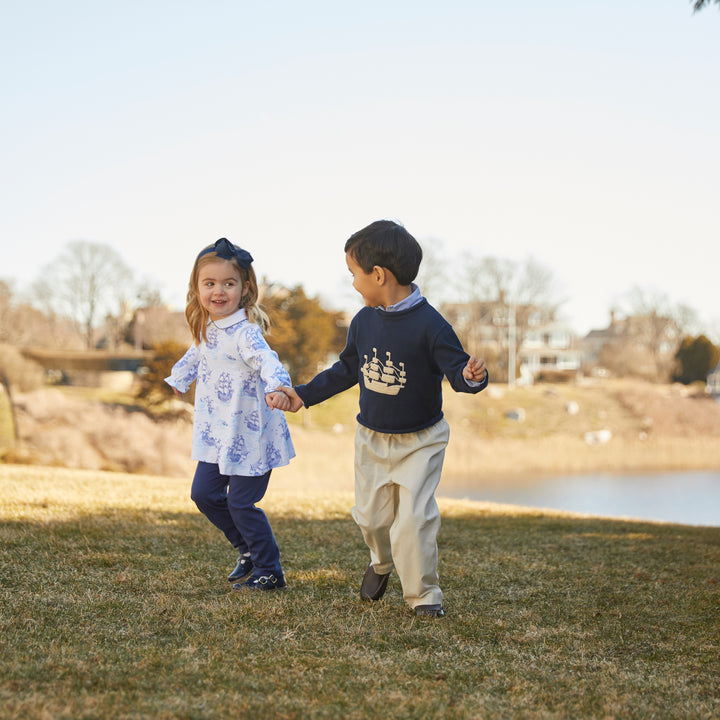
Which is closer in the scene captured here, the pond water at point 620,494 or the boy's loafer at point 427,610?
the boy's loafer at point 427,610

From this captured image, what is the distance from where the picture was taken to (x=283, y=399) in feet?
12.6

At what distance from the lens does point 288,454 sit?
4.16 m

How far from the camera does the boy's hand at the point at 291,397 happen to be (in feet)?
12.6

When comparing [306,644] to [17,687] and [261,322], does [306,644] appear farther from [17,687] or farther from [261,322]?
[261,322]

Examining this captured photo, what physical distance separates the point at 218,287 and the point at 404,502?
1.50 metres

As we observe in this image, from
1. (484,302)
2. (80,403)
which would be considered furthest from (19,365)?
(484,302)

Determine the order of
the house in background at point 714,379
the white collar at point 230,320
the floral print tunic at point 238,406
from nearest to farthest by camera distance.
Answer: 1. the floral print tunic at point 238,406
2. the white collar at point 230,320
3. the house in background at point 714,379

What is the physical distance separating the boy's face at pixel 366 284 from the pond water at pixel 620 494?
15030 mm

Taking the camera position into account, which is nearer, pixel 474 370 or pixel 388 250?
pixel 474 370

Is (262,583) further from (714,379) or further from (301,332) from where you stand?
(714,379)

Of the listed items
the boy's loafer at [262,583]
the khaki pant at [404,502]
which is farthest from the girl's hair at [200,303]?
the boy's loafer at [262,583]

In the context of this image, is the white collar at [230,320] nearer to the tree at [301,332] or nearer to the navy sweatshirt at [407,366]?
the navy sweatshirt at [407,366]

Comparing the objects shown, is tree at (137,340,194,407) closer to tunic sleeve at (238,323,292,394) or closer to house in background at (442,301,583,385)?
tunic sleeve at (238,323,292,394)

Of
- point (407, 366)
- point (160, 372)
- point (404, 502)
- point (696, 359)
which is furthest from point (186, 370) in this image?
point (696, 359)
